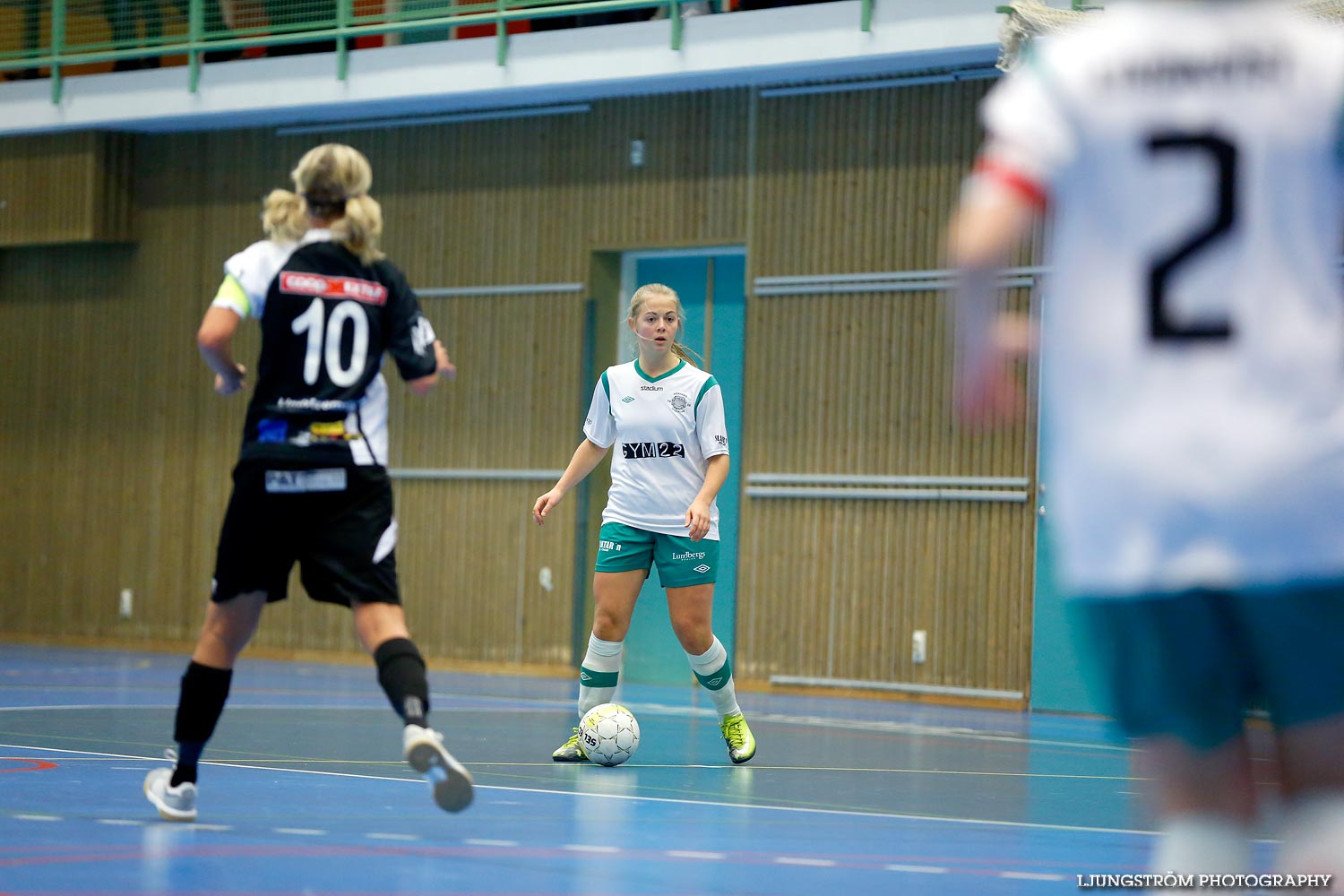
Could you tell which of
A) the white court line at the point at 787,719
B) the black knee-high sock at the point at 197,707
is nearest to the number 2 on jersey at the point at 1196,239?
the black knee-high sock at the point at 197,707

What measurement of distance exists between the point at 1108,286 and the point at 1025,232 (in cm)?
1116

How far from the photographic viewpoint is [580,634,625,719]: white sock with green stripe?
7.58 meters

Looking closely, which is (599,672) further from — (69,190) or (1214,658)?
(69,190)

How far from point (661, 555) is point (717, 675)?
0.61 metres

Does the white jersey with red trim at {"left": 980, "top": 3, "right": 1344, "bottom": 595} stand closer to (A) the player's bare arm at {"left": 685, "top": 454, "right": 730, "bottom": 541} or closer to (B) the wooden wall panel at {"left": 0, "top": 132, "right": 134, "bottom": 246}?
(A) the player's bare arm at {"left": 685, "top": 454, "right": 730, "bottom": 541}

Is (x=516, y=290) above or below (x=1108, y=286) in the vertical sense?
above

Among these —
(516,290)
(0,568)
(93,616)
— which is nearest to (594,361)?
(516,290)

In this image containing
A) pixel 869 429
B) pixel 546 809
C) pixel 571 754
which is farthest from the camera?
pixel 869 429

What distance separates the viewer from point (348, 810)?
5602 mm

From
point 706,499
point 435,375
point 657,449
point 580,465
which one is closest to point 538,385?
point 580,465

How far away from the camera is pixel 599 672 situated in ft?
25.0

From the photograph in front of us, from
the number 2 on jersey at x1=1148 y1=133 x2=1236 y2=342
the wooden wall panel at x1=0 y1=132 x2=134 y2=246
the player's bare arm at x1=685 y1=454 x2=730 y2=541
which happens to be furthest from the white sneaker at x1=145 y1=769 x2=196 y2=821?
the wooden wall panel at x1=0 y1=132 x2=134 y2=246

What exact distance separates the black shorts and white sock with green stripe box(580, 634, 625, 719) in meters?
2.64

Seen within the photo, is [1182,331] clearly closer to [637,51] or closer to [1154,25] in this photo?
[1154,25]
